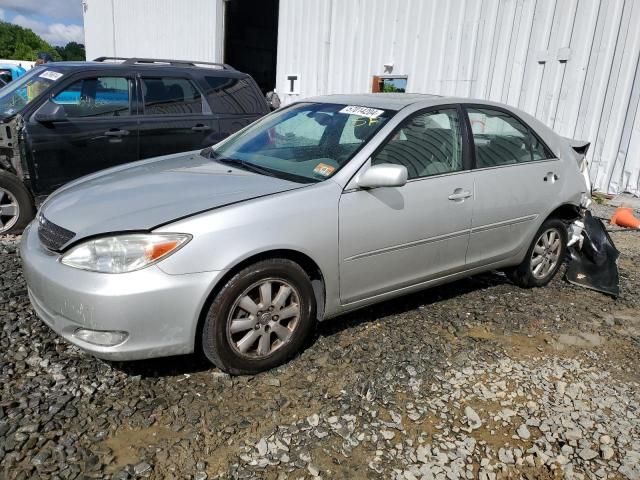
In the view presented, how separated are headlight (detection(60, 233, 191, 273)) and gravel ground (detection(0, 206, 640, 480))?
2.30ft

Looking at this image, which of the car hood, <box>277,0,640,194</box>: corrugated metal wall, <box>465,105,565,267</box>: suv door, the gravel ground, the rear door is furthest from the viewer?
<box>277,0,640,194</box>: corrugated metal wall

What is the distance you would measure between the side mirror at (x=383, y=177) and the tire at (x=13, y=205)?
3.79 m

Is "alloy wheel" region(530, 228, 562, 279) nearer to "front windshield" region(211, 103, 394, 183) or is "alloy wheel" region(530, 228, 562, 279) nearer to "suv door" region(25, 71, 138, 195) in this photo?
"front windshield" region(211, 103, 394, 183)

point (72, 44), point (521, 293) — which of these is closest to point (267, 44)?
point (521, 293)

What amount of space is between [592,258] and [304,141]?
9.25 ft

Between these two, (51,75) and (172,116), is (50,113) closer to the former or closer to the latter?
(51,75)

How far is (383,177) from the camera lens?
2.96 meters

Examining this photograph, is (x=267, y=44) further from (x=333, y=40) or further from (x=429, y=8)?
(x=429, y=8)

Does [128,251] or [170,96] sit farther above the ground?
[170,96]

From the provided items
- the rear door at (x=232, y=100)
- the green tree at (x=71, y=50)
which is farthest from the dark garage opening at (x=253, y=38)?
the green tree at (x=71, y=50)

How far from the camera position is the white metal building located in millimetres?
7117

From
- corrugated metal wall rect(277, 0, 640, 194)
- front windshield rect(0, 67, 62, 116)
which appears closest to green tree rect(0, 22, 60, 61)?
corrugated metal wall rect(277, 0, 640, 194)

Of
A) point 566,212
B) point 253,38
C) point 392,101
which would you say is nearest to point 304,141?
point 392,101

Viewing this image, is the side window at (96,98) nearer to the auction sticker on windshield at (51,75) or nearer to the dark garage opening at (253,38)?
the auction sticker on windshield at (51,75)
